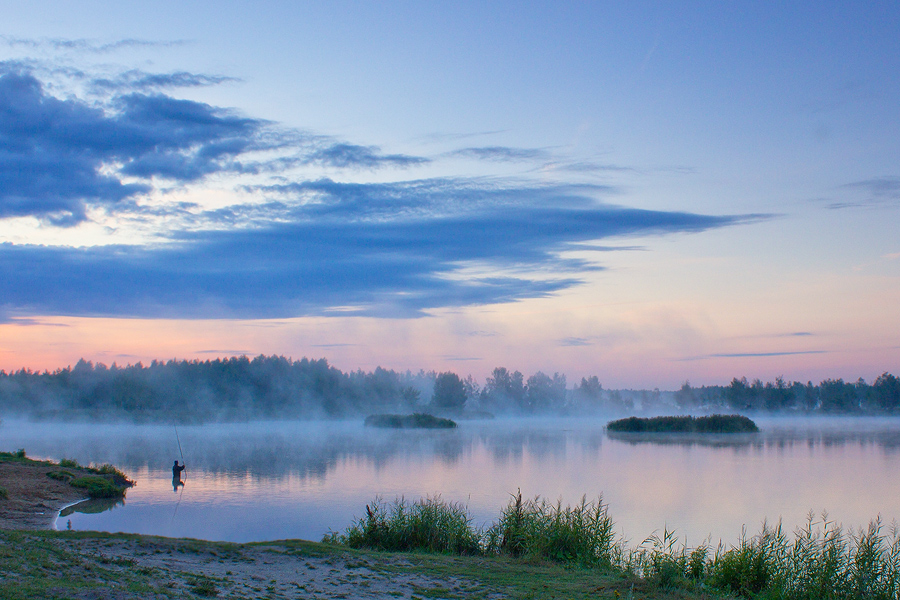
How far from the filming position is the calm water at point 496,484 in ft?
55.2

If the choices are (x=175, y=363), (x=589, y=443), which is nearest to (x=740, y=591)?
(x=589, y=443)

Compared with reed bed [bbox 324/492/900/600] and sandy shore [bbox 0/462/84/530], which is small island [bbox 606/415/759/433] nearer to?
reed bed [bbox 324/492/900/600]

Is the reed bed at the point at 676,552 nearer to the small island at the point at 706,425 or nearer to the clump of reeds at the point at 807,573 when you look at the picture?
the clump of reeds at the point at 807,573

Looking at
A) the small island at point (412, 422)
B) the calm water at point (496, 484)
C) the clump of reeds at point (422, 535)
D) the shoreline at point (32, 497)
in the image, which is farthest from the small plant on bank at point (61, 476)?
the small island at point (412, 422)

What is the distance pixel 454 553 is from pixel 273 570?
369 centimetres

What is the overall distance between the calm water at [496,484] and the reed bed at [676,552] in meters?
2.75

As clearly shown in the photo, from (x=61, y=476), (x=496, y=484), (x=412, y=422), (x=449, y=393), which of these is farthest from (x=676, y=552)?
(x=449, y=393)

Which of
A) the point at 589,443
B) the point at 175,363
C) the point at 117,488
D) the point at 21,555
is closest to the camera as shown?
the point at 21,555

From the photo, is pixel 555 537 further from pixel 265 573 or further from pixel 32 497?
pixel 32 497

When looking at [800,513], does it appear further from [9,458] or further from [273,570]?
[9,458]

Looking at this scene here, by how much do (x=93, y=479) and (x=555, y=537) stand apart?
1588 cm

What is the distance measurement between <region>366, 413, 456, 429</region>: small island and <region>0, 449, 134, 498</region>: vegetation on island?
52488 millimetres

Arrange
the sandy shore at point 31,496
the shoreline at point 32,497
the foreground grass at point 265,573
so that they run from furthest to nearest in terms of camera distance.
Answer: the sandy shore at point 31,496 → the shoreline at point 32,497 → the foreground grass at point 265,573

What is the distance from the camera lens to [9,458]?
26.2 metres
